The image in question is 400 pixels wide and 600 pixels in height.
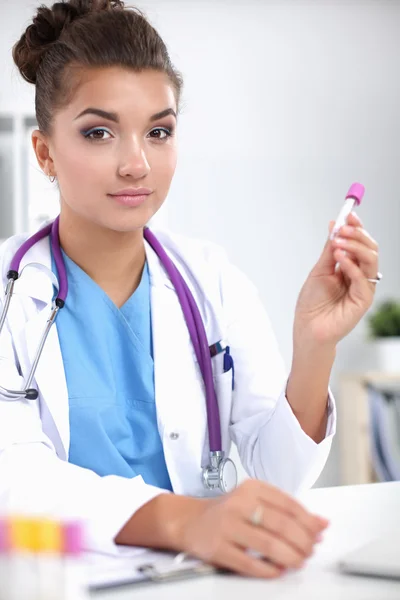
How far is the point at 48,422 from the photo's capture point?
1.20 m

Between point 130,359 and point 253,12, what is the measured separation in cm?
291

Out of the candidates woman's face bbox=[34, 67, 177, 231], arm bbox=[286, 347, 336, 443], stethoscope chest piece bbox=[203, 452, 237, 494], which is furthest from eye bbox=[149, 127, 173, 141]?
stethoscope chest piece bbox=[203, 452, 237, 494]

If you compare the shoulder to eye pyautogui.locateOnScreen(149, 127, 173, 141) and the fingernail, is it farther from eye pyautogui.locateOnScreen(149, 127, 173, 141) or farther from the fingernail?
the fingernail

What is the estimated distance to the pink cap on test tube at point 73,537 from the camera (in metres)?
0.52

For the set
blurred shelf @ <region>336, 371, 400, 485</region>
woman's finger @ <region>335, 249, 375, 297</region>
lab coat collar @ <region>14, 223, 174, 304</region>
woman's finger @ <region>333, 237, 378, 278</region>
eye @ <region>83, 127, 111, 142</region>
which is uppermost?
eye @ <region>83, 127, 111, 142</region>

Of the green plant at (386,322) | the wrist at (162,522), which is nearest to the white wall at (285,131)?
the green plant at (386,322)

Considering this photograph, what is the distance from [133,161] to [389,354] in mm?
2575

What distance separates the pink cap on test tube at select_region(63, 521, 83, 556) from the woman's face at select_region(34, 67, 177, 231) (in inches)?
29.0

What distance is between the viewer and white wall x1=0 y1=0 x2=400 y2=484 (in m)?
3.73

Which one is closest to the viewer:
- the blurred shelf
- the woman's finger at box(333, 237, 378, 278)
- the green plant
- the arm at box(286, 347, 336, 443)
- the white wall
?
the woman's finger at box(333, 237, 378, 278)

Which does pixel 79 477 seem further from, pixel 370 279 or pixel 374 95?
pixel 374 95

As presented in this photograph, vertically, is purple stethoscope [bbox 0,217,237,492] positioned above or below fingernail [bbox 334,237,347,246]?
below

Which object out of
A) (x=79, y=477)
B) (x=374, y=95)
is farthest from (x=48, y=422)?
(x=374, y=95)

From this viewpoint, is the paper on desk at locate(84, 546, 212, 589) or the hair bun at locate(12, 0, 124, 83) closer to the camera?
the paper on desk at locate(84, 546, 212, 589)
